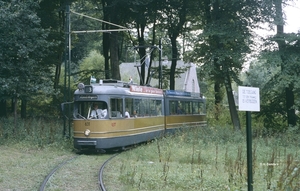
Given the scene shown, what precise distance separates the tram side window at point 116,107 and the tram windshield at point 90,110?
1.03 feet

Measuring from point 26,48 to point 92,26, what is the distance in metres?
19.9

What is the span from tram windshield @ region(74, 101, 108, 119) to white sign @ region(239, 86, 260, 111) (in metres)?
9.32

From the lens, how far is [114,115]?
16.0m

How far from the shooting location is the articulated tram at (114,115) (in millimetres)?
15531

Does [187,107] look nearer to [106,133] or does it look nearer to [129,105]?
[129,105]

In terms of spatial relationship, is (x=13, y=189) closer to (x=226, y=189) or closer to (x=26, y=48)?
(x=226, y=189)

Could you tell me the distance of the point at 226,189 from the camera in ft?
28.5

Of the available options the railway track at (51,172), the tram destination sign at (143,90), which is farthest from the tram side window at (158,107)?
the railway track at (51,172)

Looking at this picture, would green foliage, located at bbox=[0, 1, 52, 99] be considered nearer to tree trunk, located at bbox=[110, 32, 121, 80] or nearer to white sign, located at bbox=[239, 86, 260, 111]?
tree trunk, located at bbox=[110, 32, 121, 80]

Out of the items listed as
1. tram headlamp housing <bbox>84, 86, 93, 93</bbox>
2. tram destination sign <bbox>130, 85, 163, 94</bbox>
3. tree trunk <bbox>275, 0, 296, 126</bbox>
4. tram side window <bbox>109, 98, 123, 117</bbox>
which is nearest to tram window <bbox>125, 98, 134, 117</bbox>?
tram side window <bbox>109, 98, 123, 117</bbox>

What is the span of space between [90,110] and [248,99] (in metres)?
9.81

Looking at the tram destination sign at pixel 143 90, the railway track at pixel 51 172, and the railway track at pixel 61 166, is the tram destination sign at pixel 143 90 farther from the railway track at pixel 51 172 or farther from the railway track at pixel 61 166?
the railway track at pixel 51 172

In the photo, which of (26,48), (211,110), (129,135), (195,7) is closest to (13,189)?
(129,135)

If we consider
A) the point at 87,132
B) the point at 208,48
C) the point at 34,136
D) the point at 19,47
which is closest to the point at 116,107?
the point at 87,132
